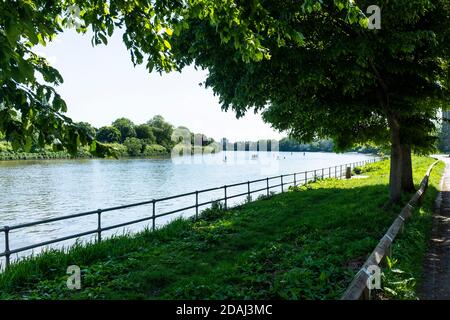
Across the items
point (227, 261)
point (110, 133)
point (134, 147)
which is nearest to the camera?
point (227, 261)

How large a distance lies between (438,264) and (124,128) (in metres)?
160

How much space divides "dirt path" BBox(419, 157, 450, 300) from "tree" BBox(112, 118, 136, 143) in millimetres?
152711

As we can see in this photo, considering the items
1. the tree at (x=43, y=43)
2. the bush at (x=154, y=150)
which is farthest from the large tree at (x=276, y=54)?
the bush at (x=154, y=150)

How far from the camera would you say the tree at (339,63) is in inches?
398

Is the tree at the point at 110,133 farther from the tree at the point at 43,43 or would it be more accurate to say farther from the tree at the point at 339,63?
the tree at the point at 43,43

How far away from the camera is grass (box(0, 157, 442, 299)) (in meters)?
6.56

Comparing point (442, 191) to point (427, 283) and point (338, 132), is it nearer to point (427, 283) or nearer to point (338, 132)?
point (338, 132)

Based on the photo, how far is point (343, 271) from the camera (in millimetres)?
7039

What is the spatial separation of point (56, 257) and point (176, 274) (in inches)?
106

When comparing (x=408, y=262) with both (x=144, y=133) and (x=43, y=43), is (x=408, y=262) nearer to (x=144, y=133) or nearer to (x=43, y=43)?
(x=43, y=43)

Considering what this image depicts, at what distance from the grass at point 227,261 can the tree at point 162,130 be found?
504ft

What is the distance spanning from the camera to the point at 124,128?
161125 mm

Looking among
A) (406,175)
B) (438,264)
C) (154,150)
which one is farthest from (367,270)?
(154,150)
